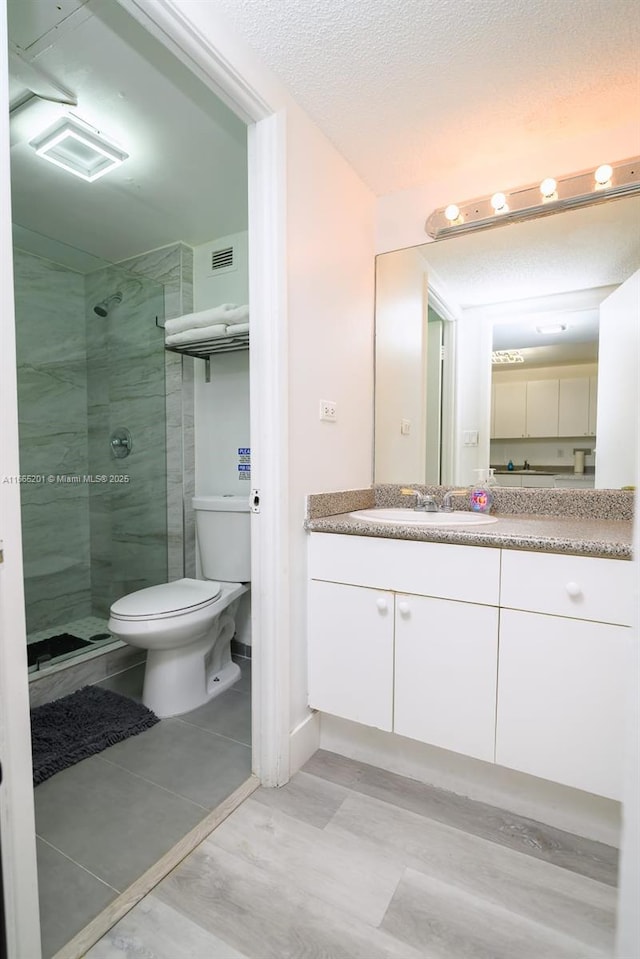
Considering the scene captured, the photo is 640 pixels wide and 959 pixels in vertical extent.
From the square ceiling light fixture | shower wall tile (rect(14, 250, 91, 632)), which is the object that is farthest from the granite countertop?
shower wall tile (rect(14, 250, 91, 632))

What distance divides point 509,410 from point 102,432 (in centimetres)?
220

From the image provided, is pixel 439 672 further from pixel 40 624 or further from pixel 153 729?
pixel 40 624

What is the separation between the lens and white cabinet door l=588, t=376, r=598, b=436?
1.68m

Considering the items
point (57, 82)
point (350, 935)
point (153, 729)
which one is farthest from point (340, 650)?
point (57, 82)

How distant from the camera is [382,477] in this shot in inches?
80.9

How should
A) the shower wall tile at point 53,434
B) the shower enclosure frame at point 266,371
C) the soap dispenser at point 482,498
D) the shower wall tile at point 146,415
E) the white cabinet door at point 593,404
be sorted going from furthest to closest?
the shower wall tile at point 146,415 → the shower wall tile at point 53,434 → the soap dispenser at point 482,498 → the white cabinet door at point 593,404 → the shower enclosure frame at point 266,371

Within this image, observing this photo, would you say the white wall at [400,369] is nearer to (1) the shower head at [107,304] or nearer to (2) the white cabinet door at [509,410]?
(2) the white cabinet door at [509,410]

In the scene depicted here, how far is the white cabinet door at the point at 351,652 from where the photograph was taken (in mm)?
1475

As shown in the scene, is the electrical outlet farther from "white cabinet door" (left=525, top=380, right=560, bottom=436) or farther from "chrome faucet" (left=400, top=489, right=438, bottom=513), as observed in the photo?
"white cabinet door" (left=525, top=380, right=560, bottom=436)

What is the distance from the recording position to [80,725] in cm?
176

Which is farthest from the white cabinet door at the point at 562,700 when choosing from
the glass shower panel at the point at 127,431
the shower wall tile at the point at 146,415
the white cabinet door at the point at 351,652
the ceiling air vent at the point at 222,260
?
the ceiling air vent at the point at 222,260

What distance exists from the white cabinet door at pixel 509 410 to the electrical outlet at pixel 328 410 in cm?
68

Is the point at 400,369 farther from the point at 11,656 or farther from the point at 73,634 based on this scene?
the point at 73,634

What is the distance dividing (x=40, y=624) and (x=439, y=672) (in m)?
2.11
